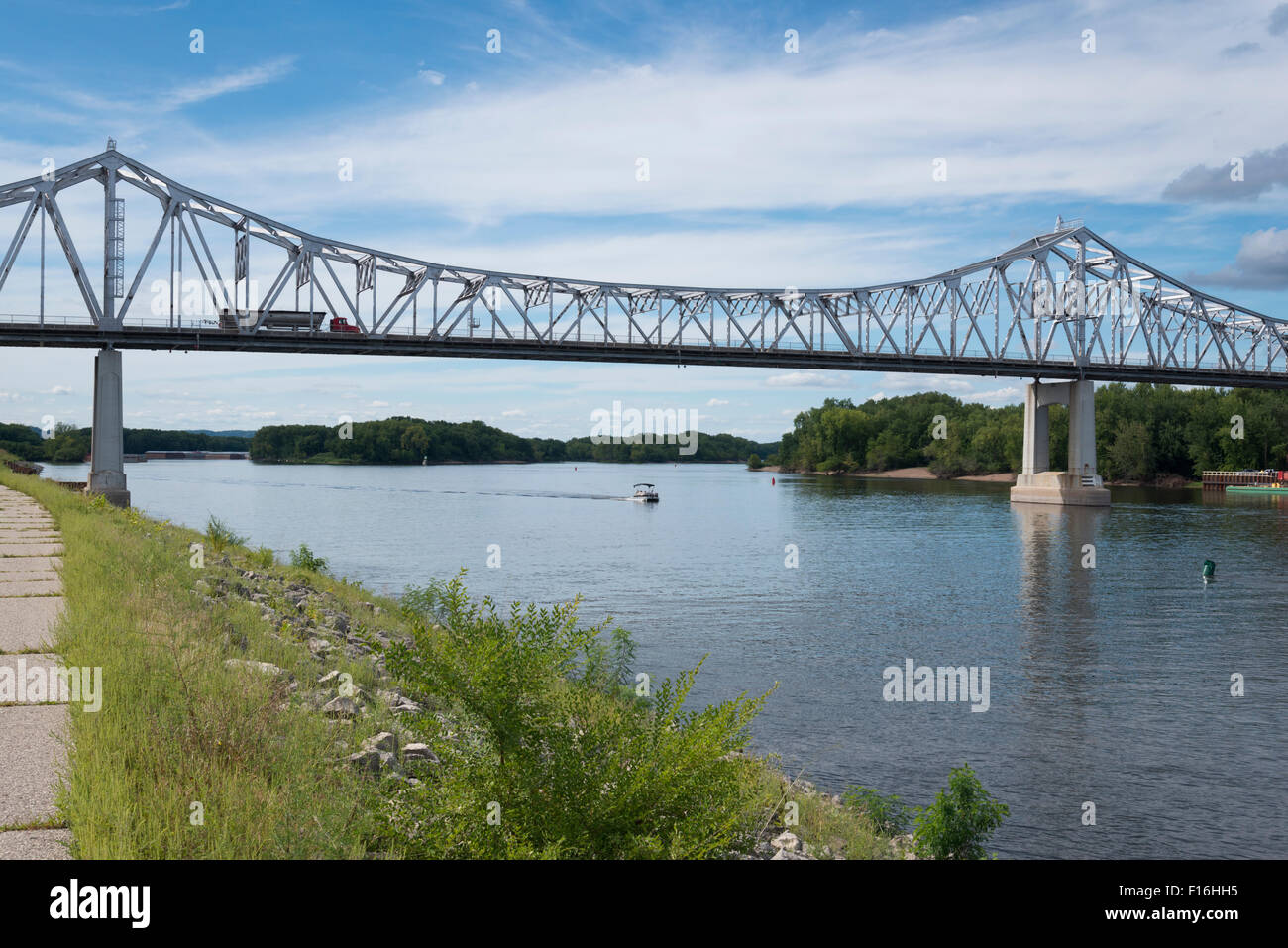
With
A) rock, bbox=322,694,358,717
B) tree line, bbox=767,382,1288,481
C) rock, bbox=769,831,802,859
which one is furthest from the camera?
tree line, bbox=767,382,1288,481

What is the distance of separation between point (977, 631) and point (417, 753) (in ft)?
74.4

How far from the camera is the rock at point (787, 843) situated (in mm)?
9781

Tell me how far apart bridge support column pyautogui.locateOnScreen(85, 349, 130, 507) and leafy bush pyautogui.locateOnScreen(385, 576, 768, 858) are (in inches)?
2094

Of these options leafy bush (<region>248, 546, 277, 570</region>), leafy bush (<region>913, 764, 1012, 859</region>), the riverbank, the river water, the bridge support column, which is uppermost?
the bridge support column

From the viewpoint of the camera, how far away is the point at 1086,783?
579 inches

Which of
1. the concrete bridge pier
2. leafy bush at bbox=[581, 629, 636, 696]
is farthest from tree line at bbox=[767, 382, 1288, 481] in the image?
leafy bush at bbox=[581, 629, 636, 696]

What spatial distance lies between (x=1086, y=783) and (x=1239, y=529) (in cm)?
5691

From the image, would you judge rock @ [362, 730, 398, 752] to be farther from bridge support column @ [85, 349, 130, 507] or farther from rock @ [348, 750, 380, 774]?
bridge support column @ [85, 349, 130, 507]

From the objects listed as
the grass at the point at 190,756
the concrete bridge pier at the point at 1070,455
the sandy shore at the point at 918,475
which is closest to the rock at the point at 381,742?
the grass at the point at 190,756

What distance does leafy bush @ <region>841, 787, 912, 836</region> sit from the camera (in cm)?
1211

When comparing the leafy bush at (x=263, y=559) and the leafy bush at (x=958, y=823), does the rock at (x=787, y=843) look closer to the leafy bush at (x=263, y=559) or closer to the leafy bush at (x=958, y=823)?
the leafy bush at (x=958, y=823)
